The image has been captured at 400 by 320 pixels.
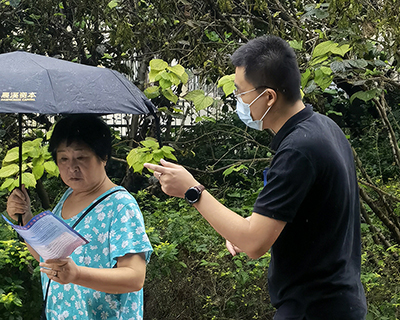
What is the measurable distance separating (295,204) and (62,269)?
0.88 meters

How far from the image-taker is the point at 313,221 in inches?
72.6

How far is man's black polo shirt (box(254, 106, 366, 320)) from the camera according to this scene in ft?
5.79

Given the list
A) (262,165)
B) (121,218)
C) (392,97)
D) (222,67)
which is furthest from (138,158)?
(392,97)

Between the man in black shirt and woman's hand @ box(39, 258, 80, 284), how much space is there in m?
0.46

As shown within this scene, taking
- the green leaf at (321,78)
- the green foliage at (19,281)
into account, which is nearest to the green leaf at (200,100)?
the green leaf at (321,78)

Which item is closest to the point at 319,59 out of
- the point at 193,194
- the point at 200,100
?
the point at 200,100

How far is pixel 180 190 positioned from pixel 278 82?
56 cm

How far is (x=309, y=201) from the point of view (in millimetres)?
1828

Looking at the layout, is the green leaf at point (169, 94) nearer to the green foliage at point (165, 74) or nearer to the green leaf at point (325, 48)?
the green foliage at point (165, 74)

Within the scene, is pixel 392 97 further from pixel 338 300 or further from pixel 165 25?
pixel 338 300

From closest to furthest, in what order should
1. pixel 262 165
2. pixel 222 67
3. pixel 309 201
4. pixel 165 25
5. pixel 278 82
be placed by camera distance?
pixel 309 201
pixel 278 82
pixel 222 67
pixel 165 25
pixel 262 165

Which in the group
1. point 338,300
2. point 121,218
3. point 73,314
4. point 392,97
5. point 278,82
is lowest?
point 392,97

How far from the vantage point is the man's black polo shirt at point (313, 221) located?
1766 mm

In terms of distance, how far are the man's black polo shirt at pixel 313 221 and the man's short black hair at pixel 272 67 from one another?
133 millimetres
